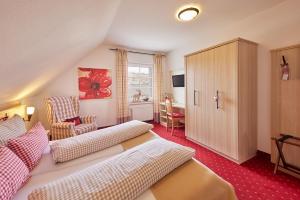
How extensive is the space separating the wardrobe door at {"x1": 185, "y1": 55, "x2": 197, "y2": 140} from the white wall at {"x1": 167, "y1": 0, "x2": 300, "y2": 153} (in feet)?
3.22

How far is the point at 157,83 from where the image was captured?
4973 mm

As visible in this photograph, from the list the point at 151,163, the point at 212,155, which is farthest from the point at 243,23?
the point at 151,163

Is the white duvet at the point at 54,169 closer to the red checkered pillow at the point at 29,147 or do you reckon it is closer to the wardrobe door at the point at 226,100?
the red checkered pillow at the point at 29,147

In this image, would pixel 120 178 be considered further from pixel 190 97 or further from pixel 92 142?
pixel 190 97

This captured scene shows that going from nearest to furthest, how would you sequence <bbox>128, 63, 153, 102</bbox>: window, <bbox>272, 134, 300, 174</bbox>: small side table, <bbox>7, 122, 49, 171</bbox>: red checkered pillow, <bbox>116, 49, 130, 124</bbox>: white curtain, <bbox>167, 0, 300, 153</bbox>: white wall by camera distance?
<bbox>7, 122, 49, 171</bbox>: red checkered pillow
<bbox>272, 134, 300, 174</bbox>: small side table
<bbox>167, 0, 300, 153</bbox>: white wall
<bbox>116, 49, 130, 124</bbox>: white curtain
<bbox>128, 63, 153, 102</bbox>: window

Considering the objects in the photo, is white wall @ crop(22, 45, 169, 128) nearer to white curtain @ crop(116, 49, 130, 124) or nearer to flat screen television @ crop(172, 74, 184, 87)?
white curtain @ crop(116, 49, 130, 124)

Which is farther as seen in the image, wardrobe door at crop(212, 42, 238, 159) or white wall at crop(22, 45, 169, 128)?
white wall at crop(22, 45, 169, 128)

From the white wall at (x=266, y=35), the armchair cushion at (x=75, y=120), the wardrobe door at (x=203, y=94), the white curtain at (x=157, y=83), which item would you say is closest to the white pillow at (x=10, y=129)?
the armchair cushion at (x=75, y=120)

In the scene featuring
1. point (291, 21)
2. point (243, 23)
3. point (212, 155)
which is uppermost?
point (243, 23)

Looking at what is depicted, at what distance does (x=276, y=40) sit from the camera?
2352 mm

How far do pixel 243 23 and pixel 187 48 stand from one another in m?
1.61

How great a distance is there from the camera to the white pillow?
1.30 meters

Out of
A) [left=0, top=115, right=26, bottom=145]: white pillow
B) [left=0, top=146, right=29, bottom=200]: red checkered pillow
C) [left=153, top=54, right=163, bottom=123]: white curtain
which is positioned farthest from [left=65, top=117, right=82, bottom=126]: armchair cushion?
[left=153, top=54, right=163, bottom=123]: white curtain

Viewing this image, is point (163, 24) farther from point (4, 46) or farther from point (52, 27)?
point (4, 46)
